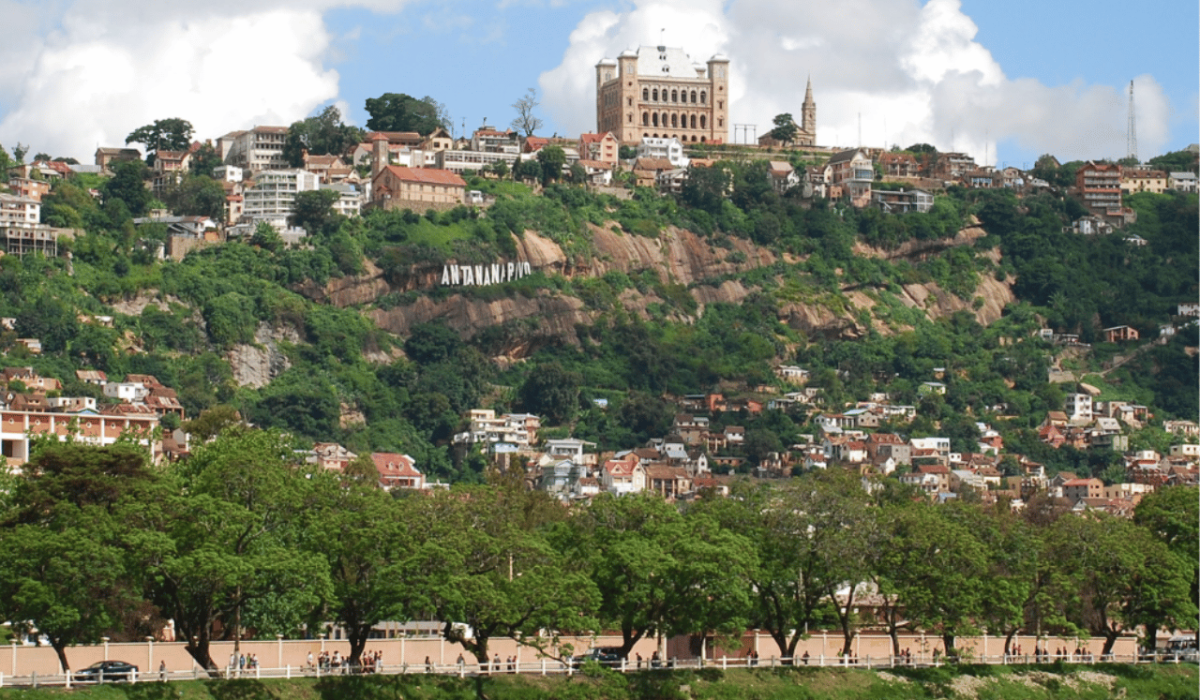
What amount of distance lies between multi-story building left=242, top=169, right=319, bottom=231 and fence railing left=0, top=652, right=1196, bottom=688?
104284 millimetres

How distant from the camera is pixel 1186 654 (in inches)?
3396

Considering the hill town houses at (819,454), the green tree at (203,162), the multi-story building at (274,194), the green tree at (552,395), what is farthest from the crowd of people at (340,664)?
the green tree at (203,162)

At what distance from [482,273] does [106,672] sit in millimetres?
114215

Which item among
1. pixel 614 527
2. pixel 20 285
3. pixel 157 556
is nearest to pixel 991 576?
pixel 614 527

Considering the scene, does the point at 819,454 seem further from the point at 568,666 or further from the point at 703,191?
the point at 568,666

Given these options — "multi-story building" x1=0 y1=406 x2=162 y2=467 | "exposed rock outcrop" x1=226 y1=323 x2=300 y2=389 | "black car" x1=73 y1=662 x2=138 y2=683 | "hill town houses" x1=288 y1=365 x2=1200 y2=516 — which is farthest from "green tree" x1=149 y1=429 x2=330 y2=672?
"exposed rock outcrop" x1=226 y1=323 x2=300 y2=389

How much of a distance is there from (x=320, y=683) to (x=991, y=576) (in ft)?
91.7

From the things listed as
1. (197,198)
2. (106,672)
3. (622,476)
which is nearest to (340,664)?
(106,672)

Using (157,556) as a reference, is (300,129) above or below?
above

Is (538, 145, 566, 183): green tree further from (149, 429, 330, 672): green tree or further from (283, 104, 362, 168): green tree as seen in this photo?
(149, 429, 330, 672): green tree

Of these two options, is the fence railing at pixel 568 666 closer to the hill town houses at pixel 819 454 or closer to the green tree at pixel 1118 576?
the green tree at pixel 1118 576

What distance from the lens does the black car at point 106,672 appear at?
61.1 metres

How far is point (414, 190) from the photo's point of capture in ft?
595

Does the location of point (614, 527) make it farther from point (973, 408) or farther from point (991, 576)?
point (973, 408)
